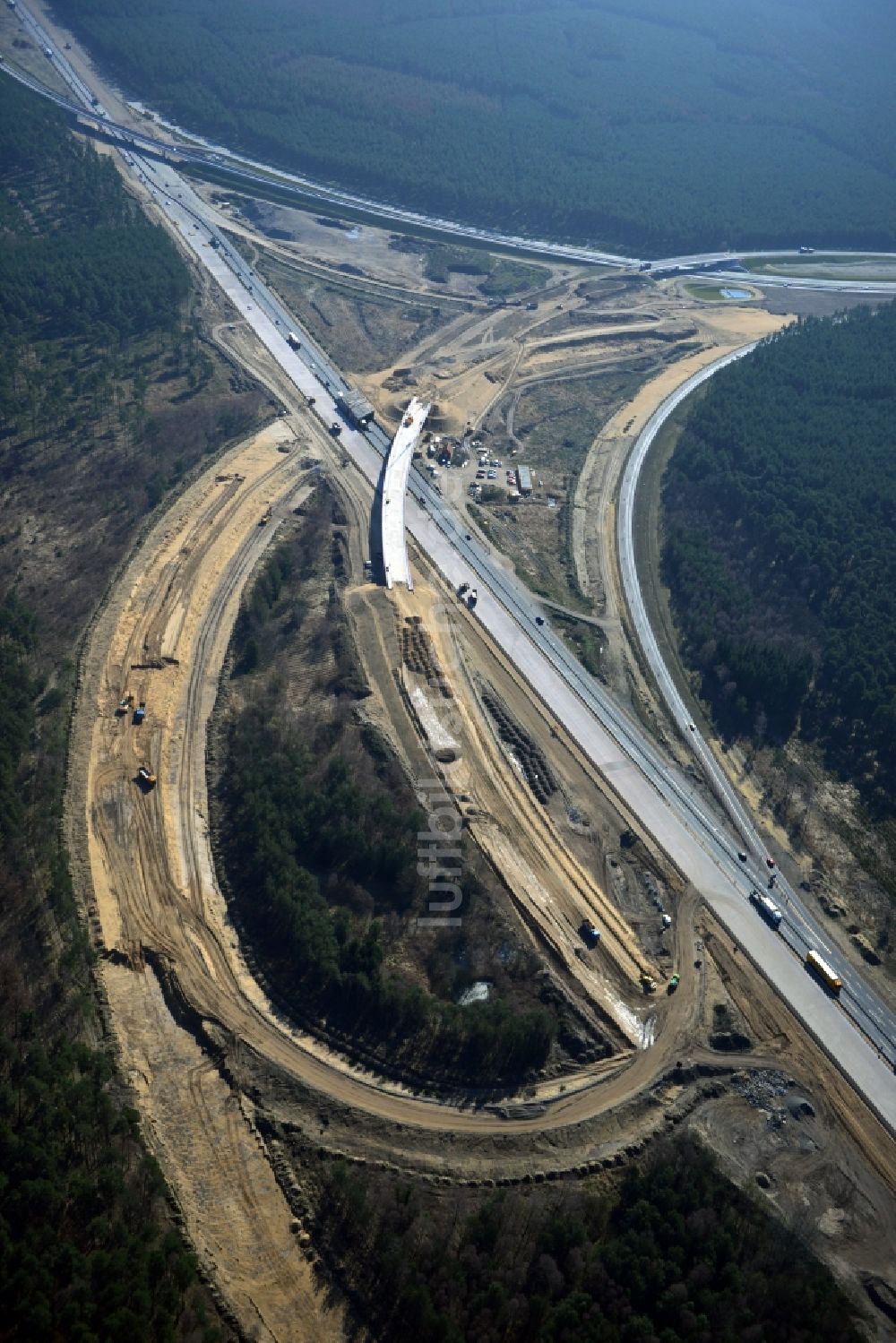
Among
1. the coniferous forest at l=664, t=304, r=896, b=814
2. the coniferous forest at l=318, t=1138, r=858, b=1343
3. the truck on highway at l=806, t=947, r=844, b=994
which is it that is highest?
the coniferous forest at l=664, t=304, r=896, b=814

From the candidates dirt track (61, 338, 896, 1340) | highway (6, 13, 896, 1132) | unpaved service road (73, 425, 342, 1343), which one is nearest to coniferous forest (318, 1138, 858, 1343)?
dirt track (61, 338, 896, 1340)

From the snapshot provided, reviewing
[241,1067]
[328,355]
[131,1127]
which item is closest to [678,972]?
[241,1067]

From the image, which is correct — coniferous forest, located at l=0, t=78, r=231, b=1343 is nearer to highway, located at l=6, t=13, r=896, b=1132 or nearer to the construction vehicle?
highway, located at l=6, t=13, r=896, b=1132

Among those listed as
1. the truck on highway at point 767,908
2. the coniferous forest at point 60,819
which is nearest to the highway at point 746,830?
the truck on highway at point 767,908

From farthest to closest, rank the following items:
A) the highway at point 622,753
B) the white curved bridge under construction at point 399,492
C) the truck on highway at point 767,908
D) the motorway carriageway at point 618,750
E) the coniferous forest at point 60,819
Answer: the white curved bridge under construction at point 399,492, the truck on highway at point 767,908, the motorway carriageway at point 618,750, the highway at point 622,753, the coniferous forest at point 60,819

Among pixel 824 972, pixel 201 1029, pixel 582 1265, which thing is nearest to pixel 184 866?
pixel 201 1029

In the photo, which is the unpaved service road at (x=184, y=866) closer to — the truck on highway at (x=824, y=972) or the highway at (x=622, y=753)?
the highway at (x=622, y=753)

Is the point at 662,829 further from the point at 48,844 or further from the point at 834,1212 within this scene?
the point at 48,844
